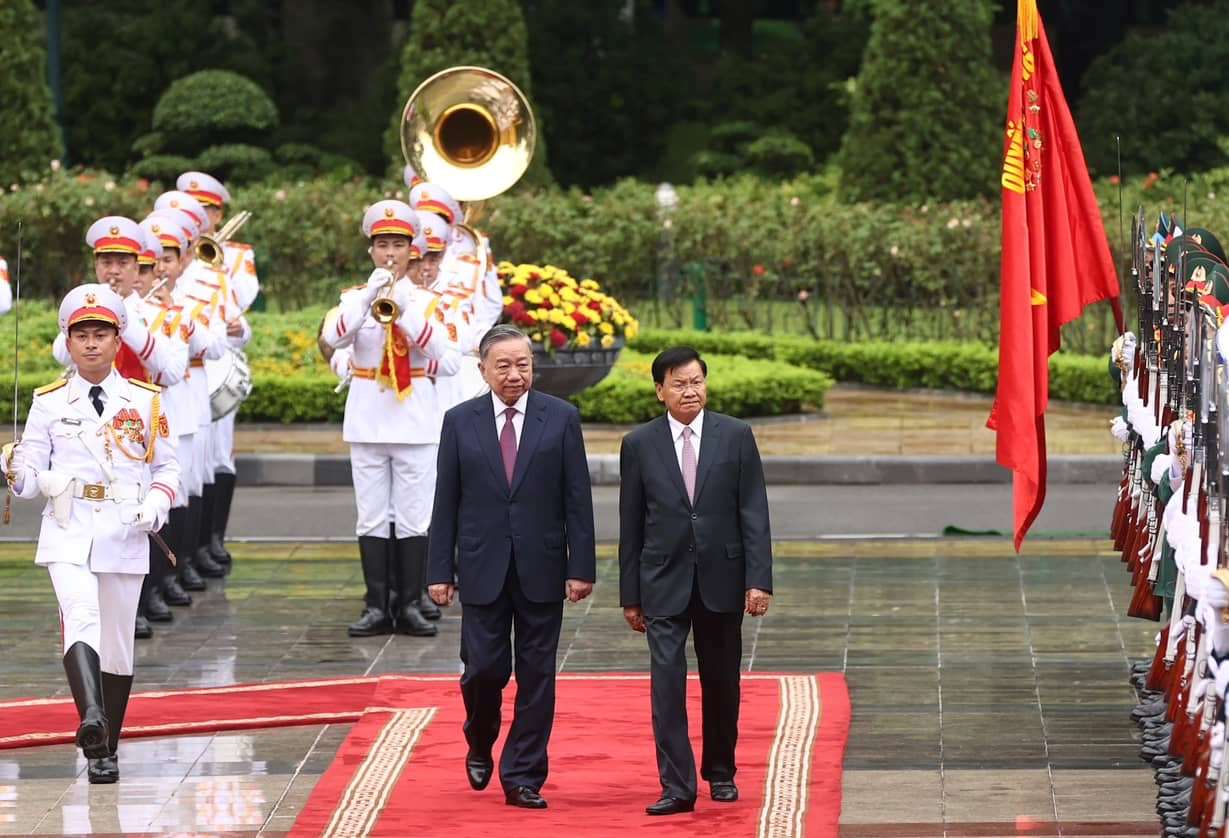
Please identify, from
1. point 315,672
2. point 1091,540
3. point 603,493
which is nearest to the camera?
point 315,672

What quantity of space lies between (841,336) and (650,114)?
1242 centimetres

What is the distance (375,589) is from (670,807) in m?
3.97

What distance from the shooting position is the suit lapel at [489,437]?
8.52m

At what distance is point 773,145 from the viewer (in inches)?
1345

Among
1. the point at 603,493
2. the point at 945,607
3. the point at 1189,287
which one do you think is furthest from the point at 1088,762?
the point at 603,493

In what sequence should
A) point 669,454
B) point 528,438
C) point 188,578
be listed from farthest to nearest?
point 188,578 → point 528,438 → point 669,454

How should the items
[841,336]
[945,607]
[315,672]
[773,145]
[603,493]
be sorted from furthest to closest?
[773,145], [841,336], [603,493], [945,607], [315,672]

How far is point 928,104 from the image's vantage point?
87.3 feet

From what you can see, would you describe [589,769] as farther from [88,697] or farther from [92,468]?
[92,468]

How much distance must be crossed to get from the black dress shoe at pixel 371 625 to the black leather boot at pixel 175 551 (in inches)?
45.3

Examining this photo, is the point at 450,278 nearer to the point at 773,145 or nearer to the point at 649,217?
the point at 649,217

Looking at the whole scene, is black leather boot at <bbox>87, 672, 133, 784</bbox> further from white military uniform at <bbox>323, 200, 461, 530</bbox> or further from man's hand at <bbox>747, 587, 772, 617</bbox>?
white military uniform at <bbox>323, 200, 461, 530</bbox>

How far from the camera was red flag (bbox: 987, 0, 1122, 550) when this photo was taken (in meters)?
9.44

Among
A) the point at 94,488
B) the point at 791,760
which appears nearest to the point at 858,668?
the point at 791,760
